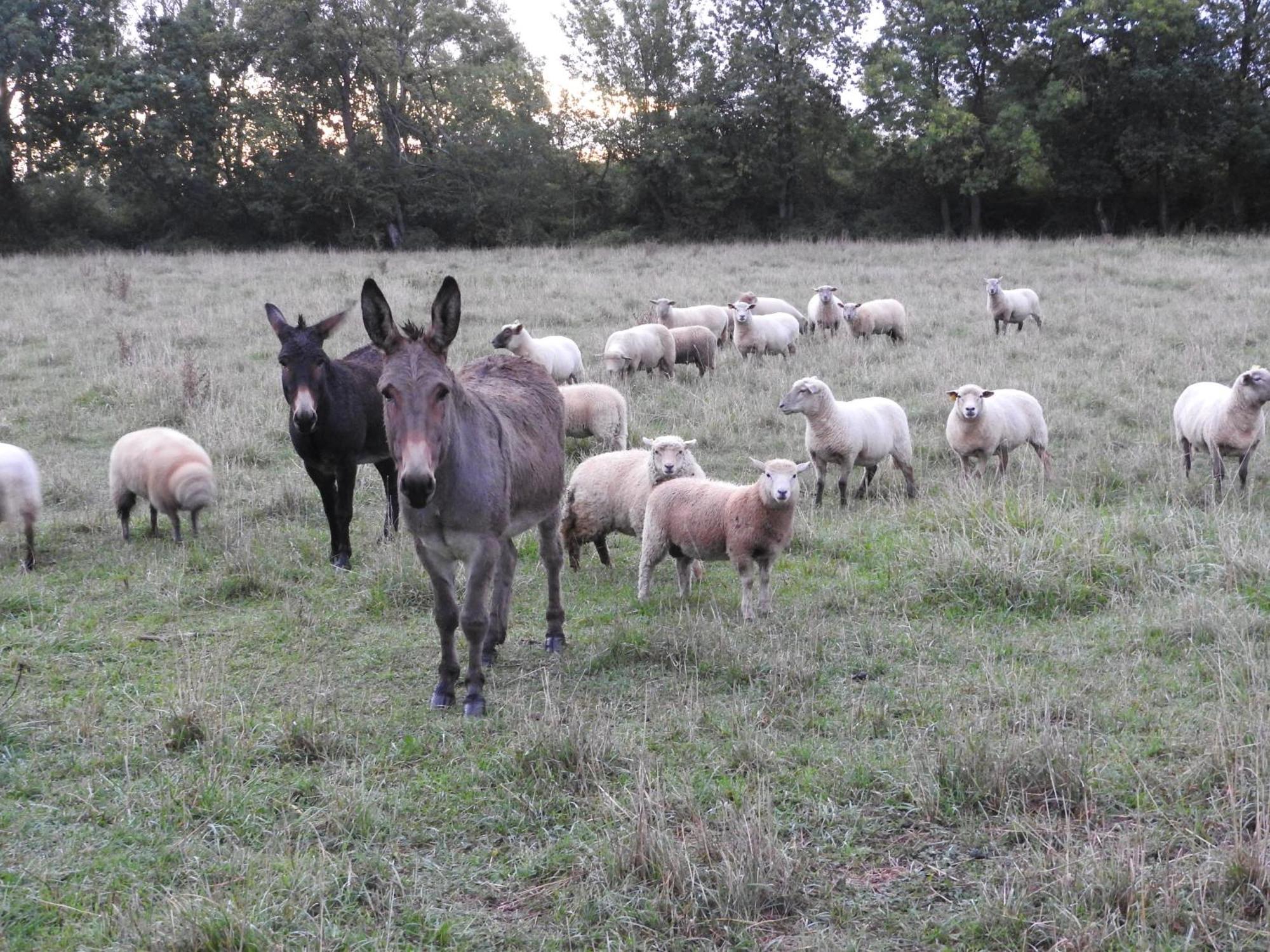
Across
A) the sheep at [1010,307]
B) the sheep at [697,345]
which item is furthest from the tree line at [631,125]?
the sheep at [697,345]

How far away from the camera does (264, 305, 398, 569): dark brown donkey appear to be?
8.24 metres

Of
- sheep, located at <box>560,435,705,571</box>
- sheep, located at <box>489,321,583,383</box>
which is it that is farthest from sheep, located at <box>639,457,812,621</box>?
sheep, located at <box>489,321,583,383</box>

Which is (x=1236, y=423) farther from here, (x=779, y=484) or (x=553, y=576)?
(x=553, y=576)

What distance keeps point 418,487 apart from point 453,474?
25.4 inches

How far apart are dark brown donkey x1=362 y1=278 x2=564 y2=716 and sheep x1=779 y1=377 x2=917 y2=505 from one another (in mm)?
4425

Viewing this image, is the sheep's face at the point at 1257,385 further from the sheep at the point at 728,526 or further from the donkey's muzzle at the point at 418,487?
the donkey's muzzle at the point at 418,487

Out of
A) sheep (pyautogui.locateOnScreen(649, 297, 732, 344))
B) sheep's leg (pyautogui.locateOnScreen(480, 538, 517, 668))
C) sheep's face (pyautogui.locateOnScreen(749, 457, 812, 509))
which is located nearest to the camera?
sheep's leg (pyautogui.locateOnScreen(480, 538, 517, 668))

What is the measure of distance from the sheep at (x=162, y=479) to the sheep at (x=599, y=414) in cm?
361

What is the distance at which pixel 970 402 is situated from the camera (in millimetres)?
9938

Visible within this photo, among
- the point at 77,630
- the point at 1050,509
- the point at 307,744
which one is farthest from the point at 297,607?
the point at 1050,509

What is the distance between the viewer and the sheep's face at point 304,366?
26.3ft

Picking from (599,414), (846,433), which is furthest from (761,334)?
(846,433)

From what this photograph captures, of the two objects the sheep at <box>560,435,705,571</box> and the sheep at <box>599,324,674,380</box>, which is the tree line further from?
the sheep at <box>560,435,705,571</box>

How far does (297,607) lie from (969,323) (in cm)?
1540
